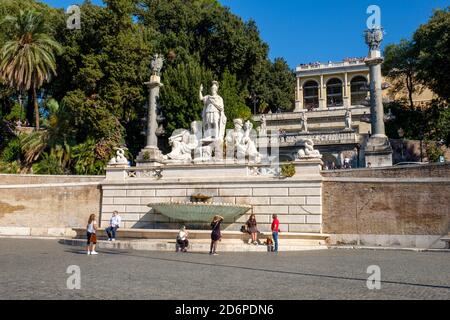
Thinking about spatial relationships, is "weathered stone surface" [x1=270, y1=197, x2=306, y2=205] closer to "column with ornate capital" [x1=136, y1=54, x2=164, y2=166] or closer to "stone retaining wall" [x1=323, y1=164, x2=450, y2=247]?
"stone retaining wall" [x1=323, y1=164, x2=450, y2=247]

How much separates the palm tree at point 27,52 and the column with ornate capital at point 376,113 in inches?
842

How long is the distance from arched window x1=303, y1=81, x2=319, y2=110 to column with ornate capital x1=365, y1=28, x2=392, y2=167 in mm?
38206

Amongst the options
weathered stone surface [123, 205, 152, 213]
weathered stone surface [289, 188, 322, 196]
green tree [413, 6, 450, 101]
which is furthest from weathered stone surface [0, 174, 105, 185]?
green tree [413, 6, 450, 101]

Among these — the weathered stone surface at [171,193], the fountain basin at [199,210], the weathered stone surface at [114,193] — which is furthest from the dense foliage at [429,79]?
the weathered stone surface at [114,193]

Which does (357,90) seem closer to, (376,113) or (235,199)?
(376,113)

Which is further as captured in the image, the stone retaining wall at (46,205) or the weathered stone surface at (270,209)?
the stone retaining wall at (46,205)

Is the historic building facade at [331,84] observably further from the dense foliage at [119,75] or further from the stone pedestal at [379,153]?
the stone pedestal at [379,153]

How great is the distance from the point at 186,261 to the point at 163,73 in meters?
23.8

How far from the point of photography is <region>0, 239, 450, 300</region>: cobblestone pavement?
808cm

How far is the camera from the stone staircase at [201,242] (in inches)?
659

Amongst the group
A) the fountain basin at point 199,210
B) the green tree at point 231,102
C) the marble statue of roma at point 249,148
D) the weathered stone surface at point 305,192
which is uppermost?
the green tree at point 231,102

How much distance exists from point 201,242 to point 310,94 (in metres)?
50.6

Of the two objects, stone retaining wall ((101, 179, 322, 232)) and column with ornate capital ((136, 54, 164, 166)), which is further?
column with ornate capital ((136, 54, 164, 166))

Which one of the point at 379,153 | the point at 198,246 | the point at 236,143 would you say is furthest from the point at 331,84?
the point at 198,246
